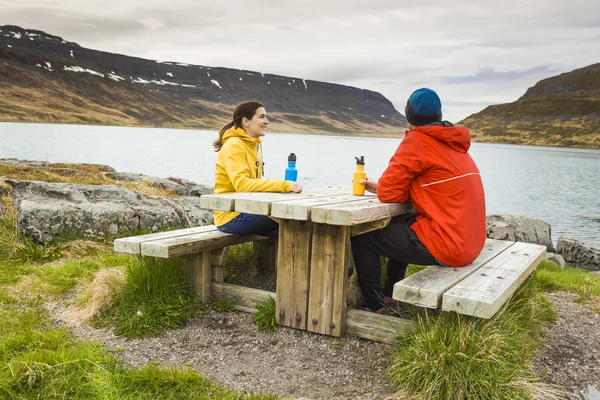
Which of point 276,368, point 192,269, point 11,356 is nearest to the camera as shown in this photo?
point 11,356

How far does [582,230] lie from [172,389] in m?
18.3

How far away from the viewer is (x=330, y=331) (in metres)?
4.38

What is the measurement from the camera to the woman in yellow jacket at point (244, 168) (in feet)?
15.3

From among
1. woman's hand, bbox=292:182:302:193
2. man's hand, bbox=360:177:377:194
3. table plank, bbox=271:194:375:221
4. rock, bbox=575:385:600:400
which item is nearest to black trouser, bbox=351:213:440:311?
man's hand, bbox=360:177:377:194

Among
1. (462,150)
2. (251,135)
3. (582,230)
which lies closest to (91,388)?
(251,135)

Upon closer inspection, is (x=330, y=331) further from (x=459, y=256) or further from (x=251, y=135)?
(x=251, y=135)

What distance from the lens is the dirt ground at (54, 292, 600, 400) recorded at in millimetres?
3629

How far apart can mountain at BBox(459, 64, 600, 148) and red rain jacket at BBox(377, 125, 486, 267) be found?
450 ft

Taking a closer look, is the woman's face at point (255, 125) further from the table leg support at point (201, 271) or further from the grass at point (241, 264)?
the grass at point (241, 264)

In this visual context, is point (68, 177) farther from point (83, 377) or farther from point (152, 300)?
point (83, 377)

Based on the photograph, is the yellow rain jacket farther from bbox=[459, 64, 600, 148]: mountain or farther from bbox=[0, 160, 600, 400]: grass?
bbox=[459, 64, 600, 148]: mountain

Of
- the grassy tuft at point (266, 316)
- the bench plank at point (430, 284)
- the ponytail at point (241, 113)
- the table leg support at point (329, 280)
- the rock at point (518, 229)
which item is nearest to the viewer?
the bench plank at point (430, 284)

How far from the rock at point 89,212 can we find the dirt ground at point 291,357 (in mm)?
2237

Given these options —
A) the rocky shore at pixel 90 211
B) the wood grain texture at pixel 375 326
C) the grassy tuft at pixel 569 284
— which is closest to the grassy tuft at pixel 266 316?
the wood grain texture at pixel 375 326
